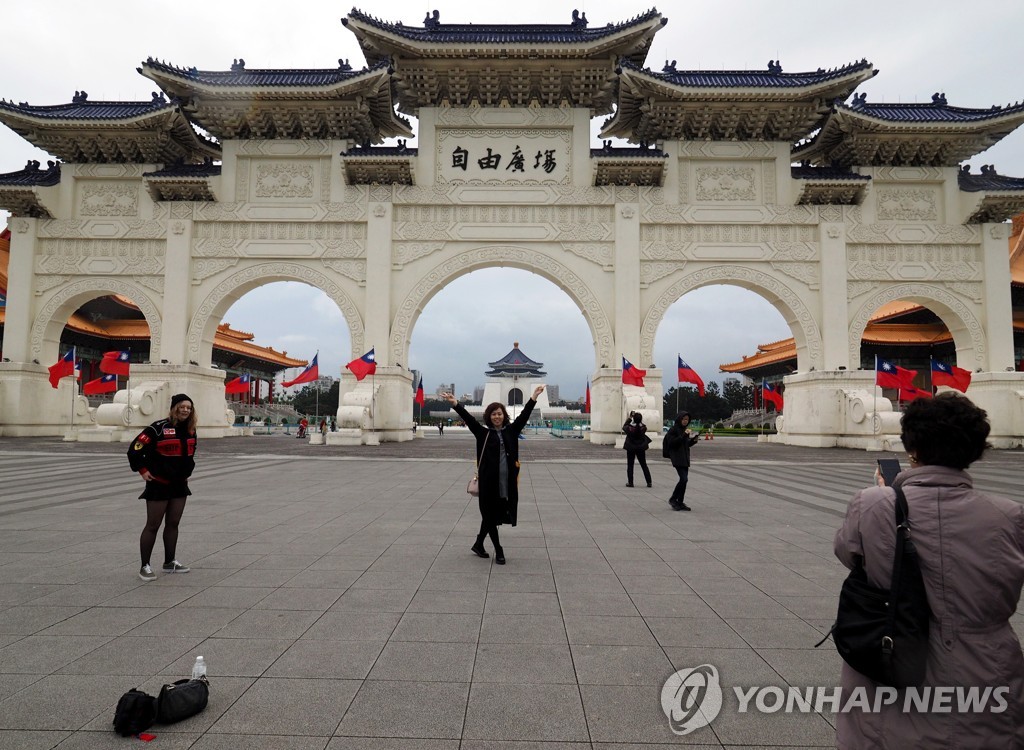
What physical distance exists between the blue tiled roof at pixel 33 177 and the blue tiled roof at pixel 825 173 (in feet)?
84.5


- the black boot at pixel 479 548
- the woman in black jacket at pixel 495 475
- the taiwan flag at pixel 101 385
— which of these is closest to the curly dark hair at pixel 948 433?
the woman in black jacket at pixel 495 475

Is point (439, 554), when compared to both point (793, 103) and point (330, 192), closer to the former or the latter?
point (330, 192)

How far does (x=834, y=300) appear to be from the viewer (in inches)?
770

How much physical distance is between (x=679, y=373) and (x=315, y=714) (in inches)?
733

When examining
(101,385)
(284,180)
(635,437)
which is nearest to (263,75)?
(284,180)

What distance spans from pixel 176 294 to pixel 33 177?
677cm

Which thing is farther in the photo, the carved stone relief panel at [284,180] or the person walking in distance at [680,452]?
the carved stone relief panel at [284,180]

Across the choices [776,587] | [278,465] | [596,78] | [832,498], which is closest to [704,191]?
[596,78]

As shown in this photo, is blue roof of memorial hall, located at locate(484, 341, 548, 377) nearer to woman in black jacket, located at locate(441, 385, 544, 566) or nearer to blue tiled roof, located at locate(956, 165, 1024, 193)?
blue tiled roof, located at locate(956, 165, 1024, 193)

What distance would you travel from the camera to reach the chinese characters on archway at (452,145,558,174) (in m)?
20.2

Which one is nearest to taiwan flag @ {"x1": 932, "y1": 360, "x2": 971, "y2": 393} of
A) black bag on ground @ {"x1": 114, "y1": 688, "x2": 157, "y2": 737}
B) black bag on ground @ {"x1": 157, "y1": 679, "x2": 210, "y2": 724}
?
black bag on ground @ {"x1": 157, "y1": 679, "x2": 210, "y2": 724}

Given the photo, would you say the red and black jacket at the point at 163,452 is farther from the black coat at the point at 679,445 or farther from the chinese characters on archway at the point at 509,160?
the chinese characters on archway at the point at 509,160

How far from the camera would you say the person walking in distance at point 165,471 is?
14.0 ft

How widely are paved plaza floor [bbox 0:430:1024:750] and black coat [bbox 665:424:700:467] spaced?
0.71 metres
